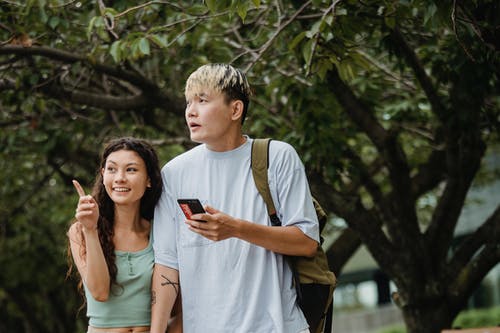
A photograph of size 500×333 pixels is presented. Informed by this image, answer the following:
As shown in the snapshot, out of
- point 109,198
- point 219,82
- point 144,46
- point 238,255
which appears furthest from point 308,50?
point 238,255

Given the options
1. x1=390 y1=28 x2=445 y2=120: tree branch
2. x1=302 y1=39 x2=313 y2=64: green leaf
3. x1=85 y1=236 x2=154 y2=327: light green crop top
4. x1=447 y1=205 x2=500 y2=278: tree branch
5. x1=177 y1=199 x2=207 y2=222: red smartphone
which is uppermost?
x1=390 y1=28 x2=445 y2=120: tree branch

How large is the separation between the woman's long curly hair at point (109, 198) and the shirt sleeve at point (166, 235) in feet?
0.35

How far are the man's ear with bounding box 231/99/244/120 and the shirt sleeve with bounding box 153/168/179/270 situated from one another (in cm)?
47

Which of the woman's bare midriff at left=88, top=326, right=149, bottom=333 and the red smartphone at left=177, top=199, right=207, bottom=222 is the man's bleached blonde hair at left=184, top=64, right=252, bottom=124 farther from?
the woman's bare midriff at left=88, top=326, right=149, bottom=333

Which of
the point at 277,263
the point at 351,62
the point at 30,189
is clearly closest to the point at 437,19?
the point at 351,62

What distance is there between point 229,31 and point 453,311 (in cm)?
333

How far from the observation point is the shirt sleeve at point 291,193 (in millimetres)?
3449

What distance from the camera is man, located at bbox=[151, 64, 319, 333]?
342 centimetres

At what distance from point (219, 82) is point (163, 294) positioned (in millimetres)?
983

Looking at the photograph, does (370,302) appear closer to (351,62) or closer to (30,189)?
(30,189)

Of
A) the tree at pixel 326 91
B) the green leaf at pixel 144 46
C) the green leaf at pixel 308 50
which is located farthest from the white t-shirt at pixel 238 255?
the green leaf at pixel 144 46

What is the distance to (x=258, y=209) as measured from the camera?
138 inches

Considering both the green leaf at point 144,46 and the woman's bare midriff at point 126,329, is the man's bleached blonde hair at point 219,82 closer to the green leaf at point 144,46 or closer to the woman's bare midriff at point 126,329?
the woman's bare midriff at point 126,329

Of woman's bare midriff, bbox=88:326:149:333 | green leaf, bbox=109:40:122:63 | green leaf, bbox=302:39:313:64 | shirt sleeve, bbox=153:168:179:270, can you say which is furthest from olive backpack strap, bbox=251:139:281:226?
green leaf, bbox=109:40:122:63
